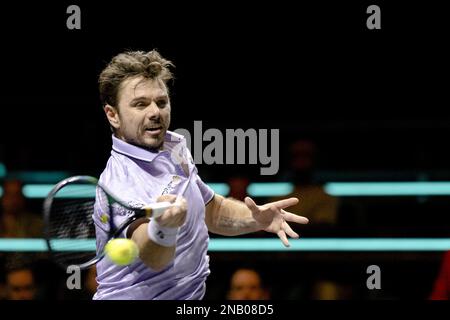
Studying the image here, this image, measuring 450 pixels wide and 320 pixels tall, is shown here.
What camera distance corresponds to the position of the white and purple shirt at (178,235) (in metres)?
3.81

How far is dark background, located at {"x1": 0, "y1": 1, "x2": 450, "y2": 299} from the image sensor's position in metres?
5.55

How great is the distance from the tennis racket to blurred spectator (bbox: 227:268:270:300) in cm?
135

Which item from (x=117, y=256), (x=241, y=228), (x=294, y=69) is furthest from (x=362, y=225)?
(x=117, y=256)

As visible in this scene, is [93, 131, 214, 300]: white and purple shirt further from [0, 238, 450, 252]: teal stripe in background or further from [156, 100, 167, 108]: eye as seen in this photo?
[0, 238, 450, 252]: teal stripe in background

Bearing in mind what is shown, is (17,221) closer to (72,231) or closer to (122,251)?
(72,231)

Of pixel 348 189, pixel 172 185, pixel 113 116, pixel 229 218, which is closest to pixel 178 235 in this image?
pixel 172 185

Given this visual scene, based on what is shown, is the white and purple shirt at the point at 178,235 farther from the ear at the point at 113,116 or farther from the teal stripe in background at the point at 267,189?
the teal stripe in background at the point at 267,189

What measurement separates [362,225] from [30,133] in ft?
6.12

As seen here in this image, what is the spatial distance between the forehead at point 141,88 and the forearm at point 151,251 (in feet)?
1.86

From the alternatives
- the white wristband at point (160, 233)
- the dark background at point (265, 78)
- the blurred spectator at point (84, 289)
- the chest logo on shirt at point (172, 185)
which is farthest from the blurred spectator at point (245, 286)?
the white wristband at point (160, 233)

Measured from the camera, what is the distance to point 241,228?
4211 millimetres

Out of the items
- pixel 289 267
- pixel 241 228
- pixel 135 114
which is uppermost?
pixel 135 114

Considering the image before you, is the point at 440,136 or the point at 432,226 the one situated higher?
the point at 440,136
